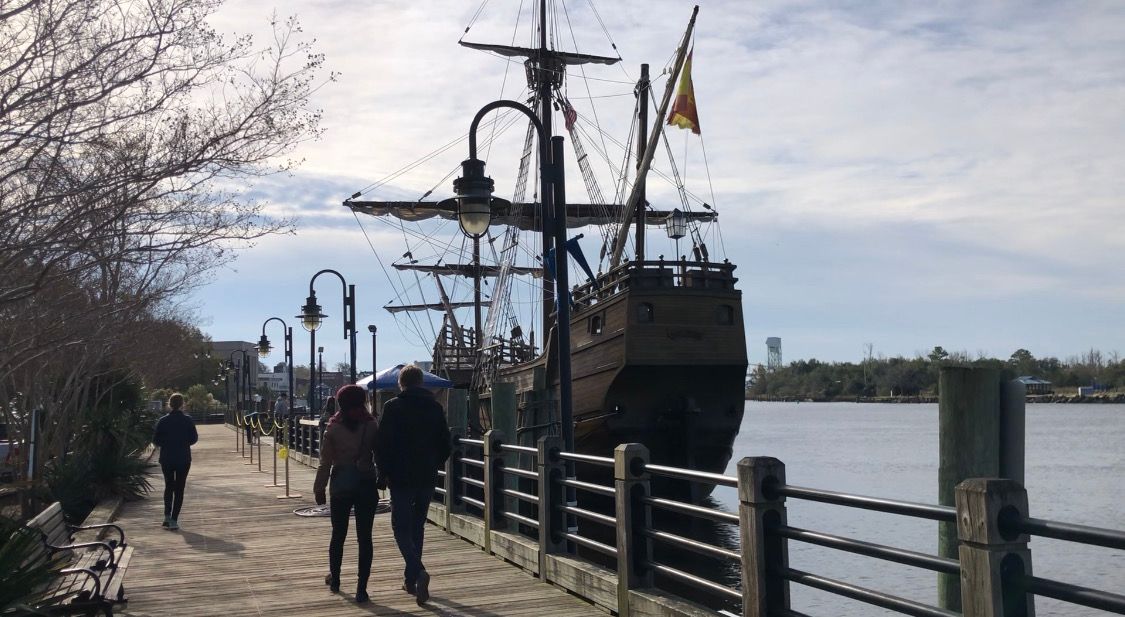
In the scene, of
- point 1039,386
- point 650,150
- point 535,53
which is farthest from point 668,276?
point 1039,386

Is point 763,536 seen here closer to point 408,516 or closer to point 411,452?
point 411,452

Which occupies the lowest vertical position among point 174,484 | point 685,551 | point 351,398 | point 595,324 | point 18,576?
point 685,551

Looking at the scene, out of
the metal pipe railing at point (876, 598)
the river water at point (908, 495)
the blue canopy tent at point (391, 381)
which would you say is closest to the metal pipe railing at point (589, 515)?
the metal pipe railing at point (876, 598)

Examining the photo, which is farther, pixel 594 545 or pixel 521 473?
pixel 521 473

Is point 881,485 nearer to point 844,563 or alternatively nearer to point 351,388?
point 844,563

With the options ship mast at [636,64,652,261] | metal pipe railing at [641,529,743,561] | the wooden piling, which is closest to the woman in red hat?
metal pipe railing at [641,529,743,561]

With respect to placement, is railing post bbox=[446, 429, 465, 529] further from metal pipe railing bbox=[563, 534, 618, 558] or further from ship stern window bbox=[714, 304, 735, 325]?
ship stern window bbox=[714, 304, 735, 325]

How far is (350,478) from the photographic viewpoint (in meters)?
9.36

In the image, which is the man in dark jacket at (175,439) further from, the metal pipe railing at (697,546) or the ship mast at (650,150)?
the ship mast at (650,150)

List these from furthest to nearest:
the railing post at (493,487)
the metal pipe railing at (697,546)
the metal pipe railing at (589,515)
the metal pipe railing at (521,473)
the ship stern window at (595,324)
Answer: the ship stern window at (595,324)
the railing post at (493,487)
the metal pipe railing at (521,473)
the metal pipe railing at (589,515)
the metal pipe railing at (697,546)

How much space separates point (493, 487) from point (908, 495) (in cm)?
3276

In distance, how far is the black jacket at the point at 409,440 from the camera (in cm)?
927

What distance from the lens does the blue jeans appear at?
30.7ft

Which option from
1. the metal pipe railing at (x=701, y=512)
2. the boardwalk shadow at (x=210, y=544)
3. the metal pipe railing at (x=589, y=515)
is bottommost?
the boardwalk shadow at (x=210, y=544)
